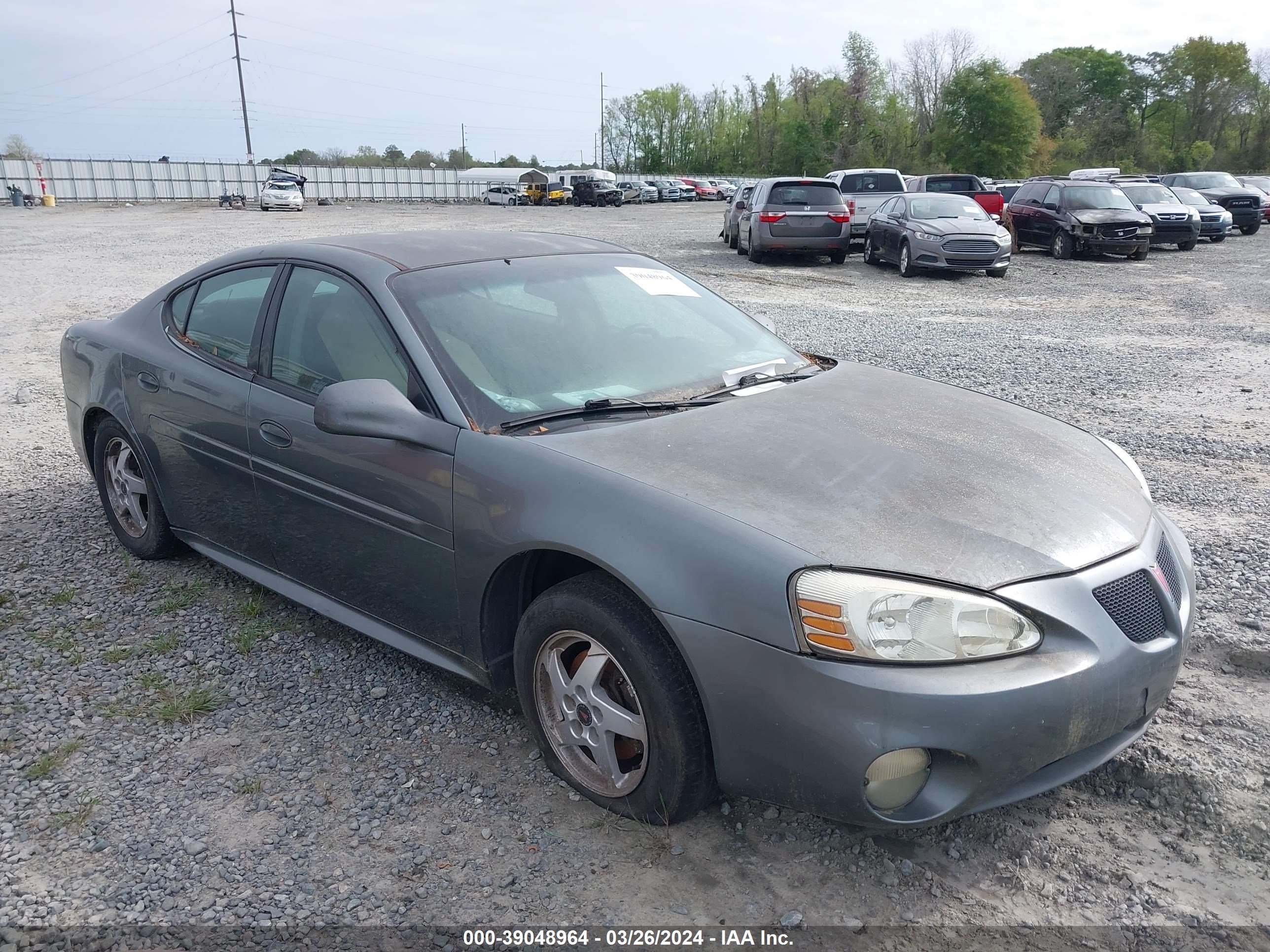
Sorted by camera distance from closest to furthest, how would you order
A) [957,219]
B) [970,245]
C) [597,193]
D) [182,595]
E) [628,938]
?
[628,938], [182,595], [970,245], [957,219], [597,193]

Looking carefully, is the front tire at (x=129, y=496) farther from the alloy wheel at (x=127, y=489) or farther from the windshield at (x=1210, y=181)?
the windshield at (x=1210, y=181)

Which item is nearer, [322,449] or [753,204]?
[322,449]

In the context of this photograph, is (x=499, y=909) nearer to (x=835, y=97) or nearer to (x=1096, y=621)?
(x=1096, y=621)

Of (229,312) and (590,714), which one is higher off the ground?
(229,312)

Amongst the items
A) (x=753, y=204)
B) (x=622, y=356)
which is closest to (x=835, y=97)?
(x=753, y=204)

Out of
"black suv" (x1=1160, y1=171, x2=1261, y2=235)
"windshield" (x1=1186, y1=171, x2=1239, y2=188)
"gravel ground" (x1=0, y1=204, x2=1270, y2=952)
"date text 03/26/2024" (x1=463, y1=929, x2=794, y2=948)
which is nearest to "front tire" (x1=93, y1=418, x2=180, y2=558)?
"gravel ground" (x1=0, y1=204, x2=1270, y2=952)

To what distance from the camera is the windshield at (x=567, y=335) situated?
3100 mm

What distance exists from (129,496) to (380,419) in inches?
89.6

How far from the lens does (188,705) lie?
11.0 ft

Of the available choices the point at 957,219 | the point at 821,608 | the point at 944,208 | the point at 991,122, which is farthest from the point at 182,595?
→ the point at 991,122

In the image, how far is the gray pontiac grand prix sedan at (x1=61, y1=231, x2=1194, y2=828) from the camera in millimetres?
2260

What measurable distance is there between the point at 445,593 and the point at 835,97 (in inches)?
3497

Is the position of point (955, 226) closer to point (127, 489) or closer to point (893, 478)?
point (127, 489)

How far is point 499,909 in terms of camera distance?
2.40 metres
